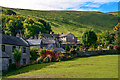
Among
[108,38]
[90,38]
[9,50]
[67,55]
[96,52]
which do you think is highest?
[108,38]

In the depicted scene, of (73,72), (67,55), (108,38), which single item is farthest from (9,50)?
(108,38)

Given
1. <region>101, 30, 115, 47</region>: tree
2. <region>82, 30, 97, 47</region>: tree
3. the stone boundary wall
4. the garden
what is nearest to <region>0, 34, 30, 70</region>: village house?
the garden

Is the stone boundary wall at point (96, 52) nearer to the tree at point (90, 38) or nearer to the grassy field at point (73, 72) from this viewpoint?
the tree at point (90, 38)

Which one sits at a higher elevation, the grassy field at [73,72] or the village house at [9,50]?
the village house at [9,50]

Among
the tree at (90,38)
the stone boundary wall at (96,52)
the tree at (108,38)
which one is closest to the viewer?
the stone boundary wall at (96,52)

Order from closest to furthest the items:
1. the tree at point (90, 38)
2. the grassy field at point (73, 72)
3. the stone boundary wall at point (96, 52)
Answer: the grassy field at point (73, 72)
the stone boundary wall at point (96, 52)
the tree at point (90, 38)

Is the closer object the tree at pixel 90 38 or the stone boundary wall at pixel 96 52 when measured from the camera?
the stone boundary wall at pixel 96 52

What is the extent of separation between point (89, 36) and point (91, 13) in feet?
168

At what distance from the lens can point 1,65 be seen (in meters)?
30.5

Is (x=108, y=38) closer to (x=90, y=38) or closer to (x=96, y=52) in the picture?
(x=90, y=38)

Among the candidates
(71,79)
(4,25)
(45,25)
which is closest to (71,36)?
(45,25)

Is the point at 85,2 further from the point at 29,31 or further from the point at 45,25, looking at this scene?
the point at 45,25

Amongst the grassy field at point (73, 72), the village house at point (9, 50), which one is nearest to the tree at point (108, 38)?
the village house at point (9, 50)

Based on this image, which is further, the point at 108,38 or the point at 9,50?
the point at 108,38
